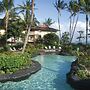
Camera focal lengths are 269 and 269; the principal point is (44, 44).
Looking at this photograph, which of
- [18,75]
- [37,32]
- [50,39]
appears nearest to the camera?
[18,75]

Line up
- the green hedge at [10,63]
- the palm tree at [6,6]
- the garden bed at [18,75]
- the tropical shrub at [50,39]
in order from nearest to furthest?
the garden bed at [18,75], the green hedge at [10,63], the palm tree at [6,6], the tropical shrub at [50,39]

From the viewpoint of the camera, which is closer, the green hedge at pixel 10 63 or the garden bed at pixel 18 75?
the garden bed at pixel 18 75

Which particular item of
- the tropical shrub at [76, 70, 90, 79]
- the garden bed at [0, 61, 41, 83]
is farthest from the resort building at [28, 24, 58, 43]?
the tropical shrub at [76, 70, 90, 79]

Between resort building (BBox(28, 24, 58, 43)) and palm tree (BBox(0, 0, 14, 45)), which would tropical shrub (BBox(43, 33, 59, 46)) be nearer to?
resort building (BBox(28, 24, 58, 43))

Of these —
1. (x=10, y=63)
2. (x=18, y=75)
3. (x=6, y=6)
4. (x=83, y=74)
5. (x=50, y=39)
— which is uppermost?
(x=6, y=6)

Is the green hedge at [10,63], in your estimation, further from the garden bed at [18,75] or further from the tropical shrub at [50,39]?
the tropical shrub at [50,39]

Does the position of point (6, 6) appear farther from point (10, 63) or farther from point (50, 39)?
point (10, 63)

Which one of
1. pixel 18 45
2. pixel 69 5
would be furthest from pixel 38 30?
pixel 18 45

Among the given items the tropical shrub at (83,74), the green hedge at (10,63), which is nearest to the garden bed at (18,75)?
the green hedge at (10,63)

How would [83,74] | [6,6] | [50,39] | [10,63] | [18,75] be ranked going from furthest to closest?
[50,39] → [6,6] → [10,63] → [18,75] → [83,74]

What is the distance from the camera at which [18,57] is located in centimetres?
2041

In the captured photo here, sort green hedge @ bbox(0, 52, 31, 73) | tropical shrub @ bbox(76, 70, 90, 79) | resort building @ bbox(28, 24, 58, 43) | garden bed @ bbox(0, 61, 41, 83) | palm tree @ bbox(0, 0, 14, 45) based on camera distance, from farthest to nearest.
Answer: resort building @ bbox(28, 24, 58, 43)
palm tree @ bbox(0, 0, 14, 45)
green hedge @ bbox(0, 52, 31, 73)
garden bed @ bbox(0, 61, 41, 83)
tropical shrub @ bbox(76, 70, 90, 79)

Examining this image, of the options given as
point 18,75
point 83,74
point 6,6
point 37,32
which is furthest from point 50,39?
point 83,74

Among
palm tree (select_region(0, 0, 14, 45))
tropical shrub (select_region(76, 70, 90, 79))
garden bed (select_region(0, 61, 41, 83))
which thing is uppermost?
palm tree (select_region(0, 0, 14, 45))
